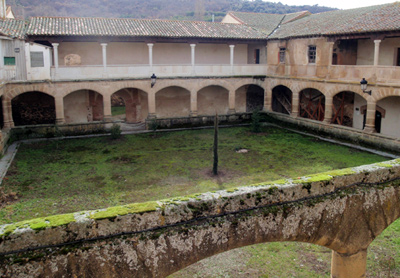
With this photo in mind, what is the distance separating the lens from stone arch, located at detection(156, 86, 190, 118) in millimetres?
25172

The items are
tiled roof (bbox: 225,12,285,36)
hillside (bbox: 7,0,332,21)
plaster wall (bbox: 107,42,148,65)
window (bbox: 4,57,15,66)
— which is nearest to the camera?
window (bbox: 4,57,15,66)

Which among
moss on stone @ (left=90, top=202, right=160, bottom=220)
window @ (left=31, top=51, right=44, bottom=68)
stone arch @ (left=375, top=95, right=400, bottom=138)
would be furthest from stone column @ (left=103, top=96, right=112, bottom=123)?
moss on stone @ (left=90, top=202, right=160, bottom=220)

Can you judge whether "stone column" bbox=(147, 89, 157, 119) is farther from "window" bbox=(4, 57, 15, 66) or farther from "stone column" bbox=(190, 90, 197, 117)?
"window" bbox=(4, 57, 15, 66)

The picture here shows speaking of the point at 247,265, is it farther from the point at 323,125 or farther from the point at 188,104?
the point at 188,104

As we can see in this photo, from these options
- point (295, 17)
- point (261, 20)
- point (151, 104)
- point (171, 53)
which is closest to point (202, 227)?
point (151, 104)

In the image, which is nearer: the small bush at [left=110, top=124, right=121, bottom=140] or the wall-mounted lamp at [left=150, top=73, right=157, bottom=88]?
the small bush at [left=110, top=124, right=121, bottom=140]

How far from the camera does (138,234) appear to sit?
466 cm

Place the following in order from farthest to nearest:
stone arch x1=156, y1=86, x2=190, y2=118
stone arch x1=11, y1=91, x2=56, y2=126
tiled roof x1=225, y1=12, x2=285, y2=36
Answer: tiled roof x1=225, y1=12, x2=285, y2=36
stone arch x1=156, y1=86, x2=190, y2=118
stone arch x1=11, y1=91, x2=56, y2=126

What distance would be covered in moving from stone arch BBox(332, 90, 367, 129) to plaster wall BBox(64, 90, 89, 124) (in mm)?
14941

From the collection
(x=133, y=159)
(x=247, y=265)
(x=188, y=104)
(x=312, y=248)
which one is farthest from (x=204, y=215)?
(x=188, y=104)

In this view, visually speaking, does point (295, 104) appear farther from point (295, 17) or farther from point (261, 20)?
point (261, 20)

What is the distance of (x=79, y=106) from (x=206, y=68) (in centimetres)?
821

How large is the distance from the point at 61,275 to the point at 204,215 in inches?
74.4

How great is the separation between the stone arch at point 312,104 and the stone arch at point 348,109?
760 mm
